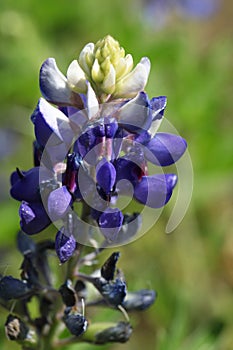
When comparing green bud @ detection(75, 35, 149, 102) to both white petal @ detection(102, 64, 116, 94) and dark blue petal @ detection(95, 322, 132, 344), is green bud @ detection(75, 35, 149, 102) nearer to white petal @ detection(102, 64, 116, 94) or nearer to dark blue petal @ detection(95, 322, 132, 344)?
white petal @ detection(102, 64, 116, 94)

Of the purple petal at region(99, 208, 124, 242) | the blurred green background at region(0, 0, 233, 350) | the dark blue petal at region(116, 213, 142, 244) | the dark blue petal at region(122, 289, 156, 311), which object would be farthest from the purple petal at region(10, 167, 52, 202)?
the blurred green background at region(0, 0, 233, 350)

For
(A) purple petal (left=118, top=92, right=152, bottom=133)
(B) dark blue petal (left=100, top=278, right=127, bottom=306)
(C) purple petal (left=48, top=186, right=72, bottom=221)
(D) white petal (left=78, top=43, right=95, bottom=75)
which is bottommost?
(B) dark blue petal (left=100, top=278, right=127, bottom=306)

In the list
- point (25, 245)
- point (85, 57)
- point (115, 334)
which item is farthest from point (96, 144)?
point (115, 334)

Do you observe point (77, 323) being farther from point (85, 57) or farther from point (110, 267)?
point (85, 57)

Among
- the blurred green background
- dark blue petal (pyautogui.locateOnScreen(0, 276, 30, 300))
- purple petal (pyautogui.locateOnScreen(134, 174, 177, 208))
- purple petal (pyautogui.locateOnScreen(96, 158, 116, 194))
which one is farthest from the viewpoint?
the blurred green background

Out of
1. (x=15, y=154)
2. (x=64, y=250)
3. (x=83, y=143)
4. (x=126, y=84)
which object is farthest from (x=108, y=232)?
(x=15, y=154)

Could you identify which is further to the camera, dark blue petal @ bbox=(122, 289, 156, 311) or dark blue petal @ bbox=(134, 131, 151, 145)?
dark blue petal @ bbox=(122, 289, 156, 311)

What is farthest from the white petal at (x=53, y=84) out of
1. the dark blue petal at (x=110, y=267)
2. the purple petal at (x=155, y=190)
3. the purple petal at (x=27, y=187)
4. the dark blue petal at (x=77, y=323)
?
the dark blue petal at (x=77, y=323)

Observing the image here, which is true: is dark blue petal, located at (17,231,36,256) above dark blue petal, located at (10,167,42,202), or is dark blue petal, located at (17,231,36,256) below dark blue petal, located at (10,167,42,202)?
below

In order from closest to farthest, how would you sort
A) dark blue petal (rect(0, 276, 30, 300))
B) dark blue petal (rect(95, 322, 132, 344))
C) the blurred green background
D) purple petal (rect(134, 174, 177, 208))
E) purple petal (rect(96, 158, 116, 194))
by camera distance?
purple petal (rect(96, 158, 116, 194)) → purple petal (rect(134, 174, 177, 208)) → dark blue petal (rect(0, 276, 30, 300)) → dark blue petal (rect(95, 322, 132, 344)) → the blurred green background
